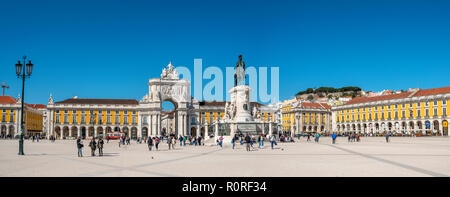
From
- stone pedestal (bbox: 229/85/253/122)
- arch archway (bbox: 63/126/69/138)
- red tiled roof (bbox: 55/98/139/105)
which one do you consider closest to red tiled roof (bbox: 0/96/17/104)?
red tiled roof (bbox: 55/98/139/105)

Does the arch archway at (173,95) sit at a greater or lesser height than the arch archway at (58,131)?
greater

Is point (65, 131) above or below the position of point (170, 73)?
below

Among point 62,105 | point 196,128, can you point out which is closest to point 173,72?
point 196,128

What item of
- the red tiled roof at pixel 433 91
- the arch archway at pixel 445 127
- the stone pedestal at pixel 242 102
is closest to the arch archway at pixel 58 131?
the stone pedestal at pixel 242 102

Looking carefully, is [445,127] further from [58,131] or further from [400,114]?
[58,131]

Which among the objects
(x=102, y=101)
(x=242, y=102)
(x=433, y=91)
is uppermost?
(x=433, y=91)

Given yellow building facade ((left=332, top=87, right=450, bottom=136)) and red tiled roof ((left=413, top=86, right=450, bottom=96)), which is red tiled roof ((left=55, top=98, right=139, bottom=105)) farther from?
red tiled roof ((left=413, top=86, right=450, bottom=96))

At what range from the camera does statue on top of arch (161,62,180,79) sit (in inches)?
3943

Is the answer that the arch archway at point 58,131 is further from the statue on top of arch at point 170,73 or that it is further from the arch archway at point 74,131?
the statue on top of arch at point 170,73

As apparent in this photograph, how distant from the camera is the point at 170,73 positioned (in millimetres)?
101562

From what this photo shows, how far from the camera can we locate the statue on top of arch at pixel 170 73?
100m

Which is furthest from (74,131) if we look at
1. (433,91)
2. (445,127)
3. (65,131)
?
(445,127)
